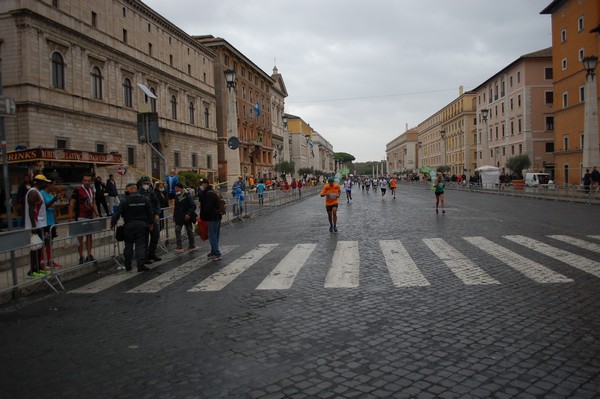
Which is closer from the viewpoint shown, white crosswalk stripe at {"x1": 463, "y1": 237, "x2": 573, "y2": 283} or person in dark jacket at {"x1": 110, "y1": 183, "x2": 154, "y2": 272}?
white crosswalk stripe at {"x1": 463, "y1": 237, "x2": 573, "y2": 283}

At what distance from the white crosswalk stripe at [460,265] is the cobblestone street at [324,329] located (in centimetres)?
6

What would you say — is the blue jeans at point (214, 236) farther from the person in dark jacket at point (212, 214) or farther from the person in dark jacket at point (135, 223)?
the person in dark jacket at point (135, 223)

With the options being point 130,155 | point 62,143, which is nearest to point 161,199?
point 62,143

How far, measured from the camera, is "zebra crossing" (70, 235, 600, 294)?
7195 millimetres

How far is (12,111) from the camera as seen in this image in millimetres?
8828

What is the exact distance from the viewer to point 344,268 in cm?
824

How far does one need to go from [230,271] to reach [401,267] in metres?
3.17

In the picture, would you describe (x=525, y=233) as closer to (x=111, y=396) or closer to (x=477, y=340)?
(x=477, y=340)

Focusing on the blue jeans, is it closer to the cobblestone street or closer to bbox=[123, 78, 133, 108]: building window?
the cobblestone street

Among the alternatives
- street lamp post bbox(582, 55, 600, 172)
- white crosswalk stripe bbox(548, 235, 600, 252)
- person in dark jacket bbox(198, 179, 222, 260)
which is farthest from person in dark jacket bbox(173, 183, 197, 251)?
street lamp post bbox(582, 55, 600, 172)

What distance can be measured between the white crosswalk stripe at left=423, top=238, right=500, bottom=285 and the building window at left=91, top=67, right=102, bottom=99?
27471mm

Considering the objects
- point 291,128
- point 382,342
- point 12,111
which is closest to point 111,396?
point 382,342

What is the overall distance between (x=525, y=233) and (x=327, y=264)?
21.2ft

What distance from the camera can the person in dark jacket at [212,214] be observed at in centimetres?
1003
